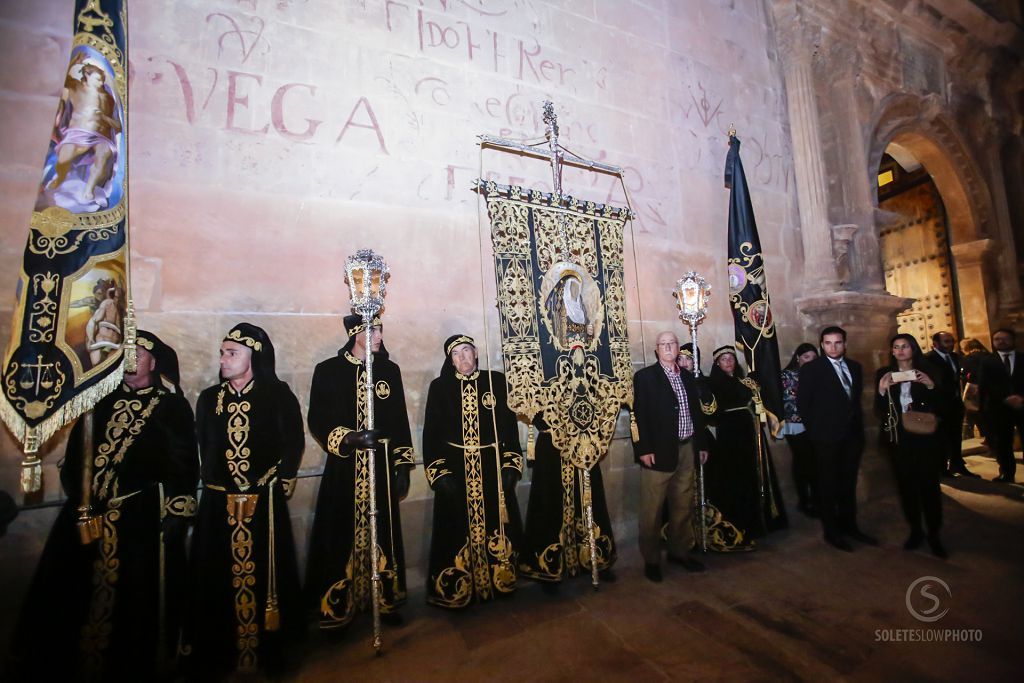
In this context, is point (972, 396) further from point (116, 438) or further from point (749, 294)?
point (116, 438)

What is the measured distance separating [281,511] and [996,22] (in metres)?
12.1

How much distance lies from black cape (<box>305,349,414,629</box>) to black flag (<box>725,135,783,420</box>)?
3.50 metres

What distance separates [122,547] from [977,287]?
1139 centimetres

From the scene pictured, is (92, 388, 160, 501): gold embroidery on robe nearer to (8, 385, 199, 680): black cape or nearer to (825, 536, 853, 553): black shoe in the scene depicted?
(8, 385, 199, 680): black cape

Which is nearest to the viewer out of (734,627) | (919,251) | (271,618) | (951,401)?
(271,618)

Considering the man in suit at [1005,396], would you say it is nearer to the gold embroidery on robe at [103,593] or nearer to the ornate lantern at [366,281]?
the ornate lantern at [366,281]

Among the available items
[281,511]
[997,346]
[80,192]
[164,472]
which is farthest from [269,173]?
[997,346]

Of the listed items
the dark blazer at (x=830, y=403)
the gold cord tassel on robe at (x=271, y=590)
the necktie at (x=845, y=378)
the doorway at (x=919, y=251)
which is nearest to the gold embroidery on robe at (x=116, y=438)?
the gold cord tassel on robe at (x=271, y=590)

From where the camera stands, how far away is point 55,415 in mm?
2115

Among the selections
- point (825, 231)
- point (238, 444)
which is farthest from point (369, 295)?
point (825, 231)

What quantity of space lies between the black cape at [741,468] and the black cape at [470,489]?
192 centimetres

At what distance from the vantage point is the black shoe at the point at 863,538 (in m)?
3.91

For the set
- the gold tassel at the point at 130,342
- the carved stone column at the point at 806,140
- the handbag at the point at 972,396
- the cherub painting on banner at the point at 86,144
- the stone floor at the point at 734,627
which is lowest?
the stone floor at the point at 734,627

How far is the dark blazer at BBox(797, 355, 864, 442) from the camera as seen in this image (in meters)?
3.89
